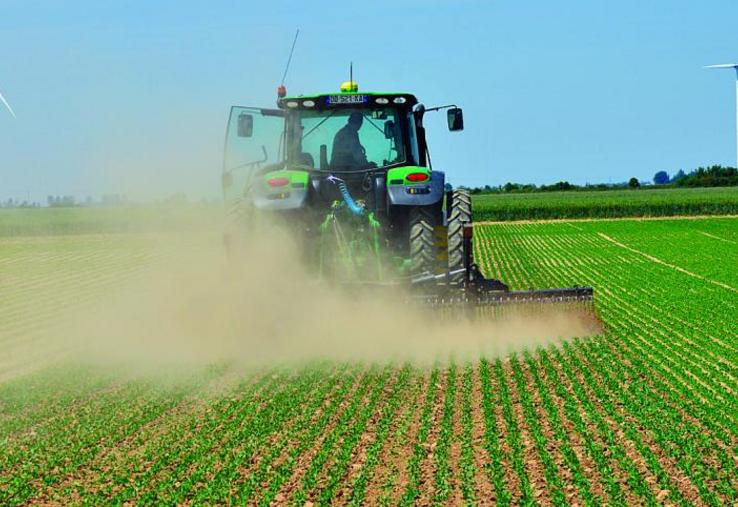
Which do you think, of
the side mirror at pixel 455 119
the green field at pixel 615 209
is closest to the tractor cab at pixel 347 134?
the side mirror at pixel 455 119

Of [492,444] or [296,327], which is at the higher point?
[296,327]

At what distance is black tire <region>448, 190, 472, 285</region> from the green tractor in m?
0.01

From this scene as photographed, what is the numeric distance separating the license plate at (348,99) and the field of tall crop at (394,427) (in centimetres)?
314

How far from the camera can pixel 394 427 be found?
859 cm

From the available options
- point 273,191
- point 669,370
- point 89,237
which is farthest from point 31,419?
point 89,237

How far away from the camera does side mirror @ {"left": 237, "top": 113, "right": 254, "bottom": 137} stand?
12.2 m

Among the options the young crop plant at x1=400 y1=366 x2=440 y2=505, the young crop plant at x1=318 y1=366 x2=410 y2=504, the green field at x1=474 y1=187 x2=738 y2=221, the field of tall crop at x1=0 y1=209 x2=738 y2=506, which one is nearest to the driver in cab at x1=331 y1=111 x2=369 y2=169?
the field of tall crop at x1=0 y1=209 x2=738 y2=506

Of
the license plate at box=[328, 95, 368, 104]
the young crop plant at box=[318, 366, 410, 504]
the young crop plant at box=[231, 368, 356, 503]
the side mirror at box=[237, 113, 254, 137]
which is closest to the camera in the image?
the young crop plant at box=[318, 366, 410, 504]

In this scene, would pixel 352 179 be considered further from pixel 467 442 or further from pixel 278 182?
pixel 467 442

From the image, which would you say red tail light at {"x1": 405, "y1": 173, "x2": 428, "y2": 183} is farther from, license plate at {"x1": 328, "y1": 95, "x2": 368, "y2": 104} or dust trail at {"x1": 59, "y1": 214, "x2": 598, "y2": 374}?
dust trail at {"x1": 59, "y1": 214, "x2": 598, "y2": 374}

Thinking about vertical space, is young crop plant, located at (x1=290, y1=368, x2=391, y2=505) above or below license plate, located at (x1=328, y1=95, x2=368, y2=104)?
below

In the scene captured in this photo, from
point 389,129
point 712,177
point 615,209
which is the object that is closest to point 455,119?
point 389,129

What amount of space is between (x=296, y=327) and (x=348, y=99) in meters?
2.90

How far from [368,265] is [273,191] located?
4.84 feet
